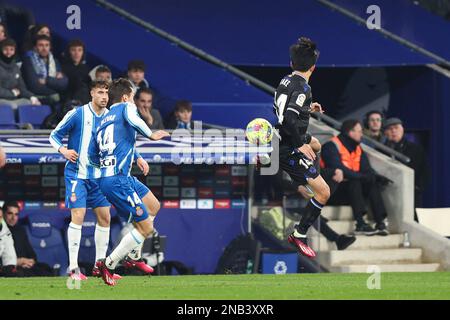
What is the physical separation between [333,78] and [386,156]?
3.15m

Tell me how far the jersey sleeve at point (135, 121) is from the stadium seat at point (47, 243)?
5551mm

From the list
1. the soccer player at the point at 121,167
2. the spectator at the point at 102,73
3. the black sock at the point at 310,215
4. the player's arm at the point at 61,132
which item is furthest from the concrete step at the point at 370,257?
the soccer player at the point at 121,167

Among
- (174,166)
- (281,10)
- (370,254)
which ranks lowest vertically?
(370,254)

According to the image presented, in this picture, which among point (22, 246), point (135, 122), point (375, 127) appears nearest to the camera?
point (135, 122)

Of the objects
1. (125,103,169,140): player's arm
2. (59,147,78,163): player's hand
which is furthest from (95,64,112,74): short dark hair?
(125,103,169,140): player's arm

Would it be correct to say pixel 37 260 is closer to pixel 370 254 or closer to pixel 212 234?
pixel 212 234

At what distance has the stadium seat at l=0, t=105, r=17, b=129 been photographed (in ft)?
60.1

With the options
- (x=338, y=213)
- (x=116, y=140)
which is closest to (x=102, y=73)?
(x=338, y=213)

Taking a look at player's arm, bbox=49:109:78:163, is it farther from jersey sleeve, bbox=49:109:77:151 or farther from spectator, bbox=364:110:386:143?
spectator, bbox=364:110:386:143

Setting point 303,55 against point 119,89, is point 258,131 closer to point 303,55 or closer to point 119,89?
point 303,55

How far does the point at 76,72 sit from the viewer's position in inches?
745

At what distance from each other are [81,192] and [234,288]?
75.0 inches
